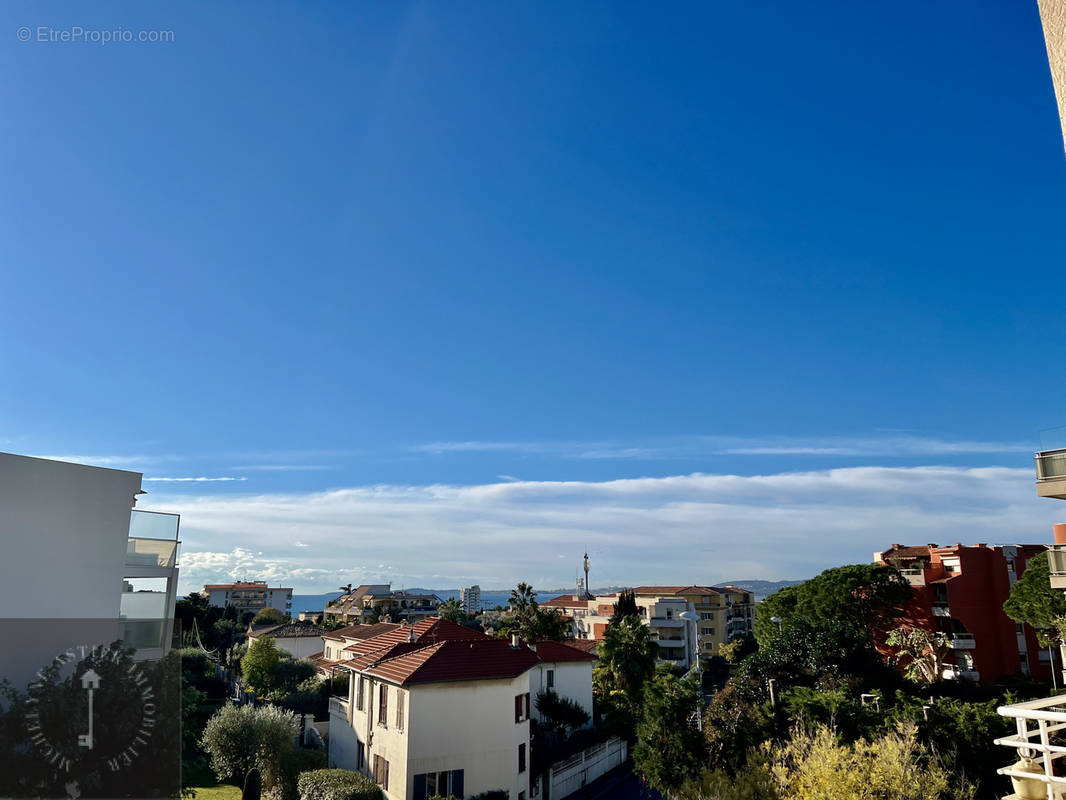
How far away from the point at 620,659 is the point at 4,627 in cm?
3634

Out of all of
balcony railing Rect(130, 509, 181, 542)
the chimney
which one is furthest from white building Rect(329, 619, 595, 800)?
the chimney

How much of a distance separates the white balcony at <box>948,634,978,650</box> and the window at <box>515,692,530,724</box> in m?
41.1

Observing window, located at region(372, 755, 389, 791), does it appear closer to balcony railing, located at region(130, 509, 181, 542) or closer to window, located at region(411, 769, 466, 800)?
window, located at region(411, 769, 466, 800)

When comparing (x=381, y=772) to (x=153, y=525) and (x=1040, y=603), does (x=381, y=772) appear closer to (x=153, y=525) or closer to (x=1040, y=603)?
(x=153, y=525)

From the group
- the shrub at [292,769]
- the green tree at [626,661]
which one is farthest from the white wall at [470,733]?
the green tree at [626,661]

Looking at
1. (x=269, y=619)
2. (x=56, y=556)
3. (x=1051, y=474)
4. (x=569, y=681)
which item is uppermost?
(x=1051, y=474)

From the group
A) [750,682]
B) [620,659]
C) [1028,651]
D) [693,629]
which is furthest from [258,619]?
[1028,651]

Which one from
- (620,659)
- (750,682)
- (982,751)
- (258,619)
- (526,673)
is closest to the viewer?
(982,751)

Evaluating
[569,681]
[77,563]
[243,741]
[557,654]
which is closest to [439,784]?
[243,741]

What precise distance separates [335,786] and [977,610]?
5290 cm

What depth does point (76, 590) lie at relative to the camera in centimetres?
2036

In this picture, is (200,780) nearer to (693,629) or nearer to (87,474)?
(87,474)

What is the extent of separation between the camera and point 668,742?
84.4 ft

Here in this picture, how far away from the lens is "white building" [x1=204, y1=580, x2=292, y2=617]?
15525 centimetres
